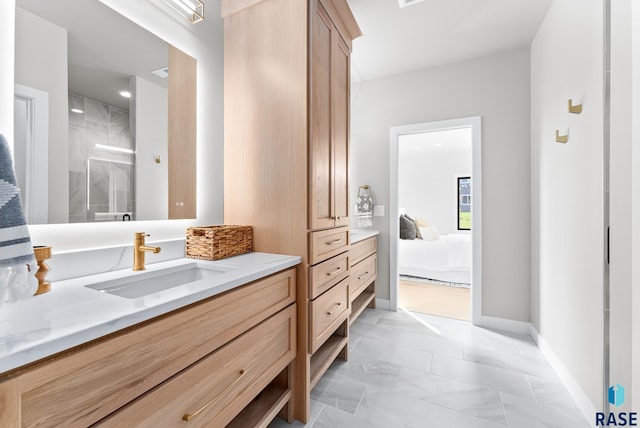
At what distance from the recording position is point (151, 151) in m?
1.45

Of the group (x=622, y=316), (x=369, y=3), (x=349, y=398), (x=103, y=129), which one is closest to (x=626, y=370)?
(x=622, y=316)

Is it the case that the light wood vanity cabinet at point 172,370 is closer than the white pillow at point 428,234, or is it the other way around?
the light wood vanity cabinet at point 172,370

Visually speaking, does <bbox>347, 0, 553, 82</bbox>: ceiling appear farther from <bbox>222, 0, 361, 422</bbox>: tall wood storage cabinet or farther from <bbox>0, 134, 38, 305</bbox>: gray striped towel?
<bbox>0, 134, 38, 305</bbox>: gray striped towel

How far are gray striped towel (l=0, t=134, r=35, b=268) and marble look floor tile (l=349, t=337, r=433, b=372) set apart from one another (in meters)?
2.01

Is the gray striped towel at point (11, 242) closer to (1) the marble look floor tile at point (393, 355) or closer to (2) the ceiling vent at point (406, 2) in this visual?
(1) the marble look floor tile at point (393, 355)

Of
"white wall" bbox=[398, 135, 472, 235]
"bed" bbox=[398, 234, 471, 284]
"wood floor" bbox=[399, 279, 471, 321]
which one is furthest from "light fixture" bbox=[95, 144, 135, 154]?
"white wall" bbox=[398, 135, 472, 235]

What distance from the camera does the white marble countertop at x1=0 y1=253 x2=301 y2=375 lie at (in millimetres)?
536

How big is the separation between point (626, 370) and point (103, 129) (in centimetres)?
234

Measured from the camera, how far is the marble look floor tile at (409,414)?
1476mm

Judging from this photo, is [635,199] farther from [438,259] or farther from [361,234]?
[438,259]

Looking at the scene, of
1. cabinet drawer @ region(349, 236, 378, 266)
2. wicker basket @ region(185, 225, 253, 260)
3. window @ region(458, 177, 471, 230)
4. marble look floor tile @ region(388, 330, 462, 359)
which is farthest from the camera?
window @ region(458, 177, 471, 230)

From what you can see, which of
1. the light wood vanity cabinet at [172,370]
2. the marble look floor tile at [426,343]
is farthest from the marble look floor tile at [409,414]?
the marble look floor tile at [426,343]

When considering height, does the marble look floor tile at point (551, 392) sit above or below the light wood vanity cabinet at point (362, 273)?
below

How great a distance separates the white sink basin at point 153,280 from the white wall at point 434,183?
225 inches
